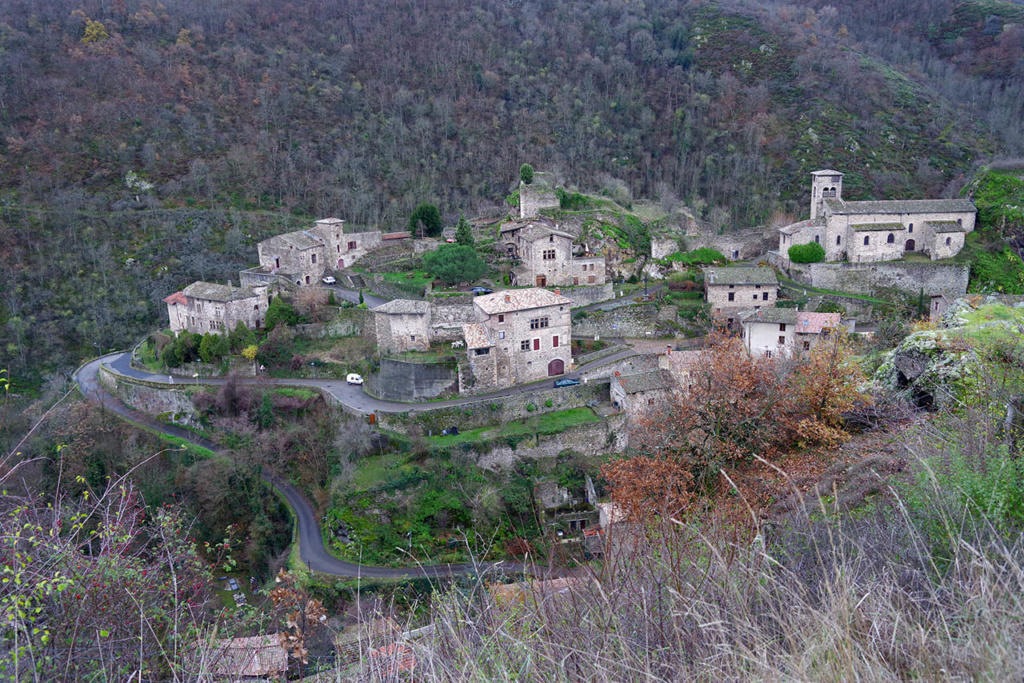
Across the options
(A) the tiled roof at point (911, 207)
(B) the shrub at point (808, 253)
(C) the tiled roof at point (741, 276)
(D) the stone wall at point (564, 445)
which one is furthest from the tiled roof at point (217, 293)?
(A) the tiled roof at point (911, 207)

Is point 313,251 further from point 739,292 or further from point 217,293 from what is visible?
point 739,292

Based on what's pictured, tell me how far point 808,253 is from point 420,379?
21777mm

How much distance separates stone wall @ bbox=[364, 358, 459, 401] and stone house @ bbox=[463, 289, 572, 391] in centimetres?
107

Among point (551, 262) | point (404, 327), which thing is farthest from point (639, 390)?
point (404, 327)

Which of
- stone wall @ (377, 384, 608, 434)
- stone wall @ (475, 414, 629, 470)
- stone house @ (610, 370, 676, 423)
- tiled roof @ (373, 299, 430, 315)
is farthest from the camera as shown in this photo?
tiled roof @ (373, 299, 430, 315)

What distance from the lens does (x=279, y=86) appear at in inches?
2776

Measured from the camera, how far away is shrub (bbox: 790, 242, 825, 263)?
3531cm

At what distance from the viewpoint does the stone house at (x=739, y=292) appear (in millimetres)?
32656

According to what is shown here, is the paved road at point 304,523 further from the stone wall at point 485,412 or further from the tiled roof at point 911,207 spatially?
the tiled roof at point 911,207

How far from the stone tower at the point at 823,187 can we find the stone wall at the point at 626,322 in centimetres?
1289

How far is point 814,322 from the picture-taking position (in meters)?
29.8

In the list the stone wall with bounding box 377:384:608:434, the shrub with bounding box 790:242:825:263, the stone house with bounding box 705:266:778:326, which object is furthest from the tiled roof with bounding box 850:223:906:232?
the stone wall with bounding box 377:384:608:434

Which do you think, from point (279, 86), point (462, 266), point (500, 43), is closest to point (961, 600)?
point (462, 266)

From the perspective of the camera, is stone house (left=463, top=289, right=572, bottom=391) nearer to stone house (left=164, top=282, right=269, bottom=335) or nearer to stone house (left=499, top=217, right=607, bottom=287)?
stone house (left=499, top=217, right=607, bottom=287)
